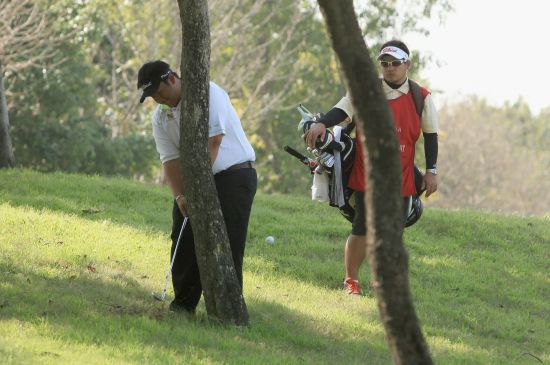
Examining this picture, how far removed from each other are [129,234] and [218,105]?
3985mm

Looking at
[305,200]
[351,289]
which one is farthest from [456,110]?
[351,289]

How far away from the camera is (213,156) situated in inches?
329

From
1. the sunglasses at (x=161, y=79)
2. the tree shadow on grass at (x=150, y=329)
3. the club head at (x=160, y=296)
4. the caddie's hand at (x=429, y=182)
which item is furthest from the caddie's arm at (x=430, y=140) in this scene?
the sunglasses at (x=161, y=79)

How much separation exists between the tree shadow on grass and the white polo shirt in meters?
1.20

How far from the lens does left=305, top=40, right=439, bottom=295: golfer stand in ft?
32.0

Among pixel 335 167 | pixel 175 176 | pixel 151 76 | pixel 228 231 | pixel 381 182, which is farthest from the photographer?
pixel 335 167

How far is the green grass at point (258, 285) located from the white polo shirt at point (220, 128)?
1233mm

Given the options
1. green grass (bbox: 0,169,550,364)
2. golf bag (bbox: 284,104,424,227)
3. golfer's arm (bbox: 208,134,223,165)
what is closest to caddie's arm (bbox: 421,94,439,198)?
golf bag (bbox: 284,104,424,227)

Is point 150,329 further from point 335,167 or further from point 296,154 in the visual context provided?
point 335,167

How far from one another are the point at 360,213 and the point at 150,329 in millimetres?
2538

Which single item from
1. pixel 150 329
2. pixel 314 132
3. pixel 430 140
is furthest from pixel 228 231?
pixel 430 140

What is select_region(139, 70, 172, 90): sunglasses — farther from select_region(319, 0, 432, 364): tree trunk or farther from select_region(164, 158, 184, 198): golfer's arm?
select_region(319, 0, 432, 364): tree trunk

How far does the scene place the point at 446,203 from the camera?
2603 inches

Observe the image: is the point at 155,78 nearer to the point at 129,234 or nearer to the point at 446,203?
the point at 129,234
